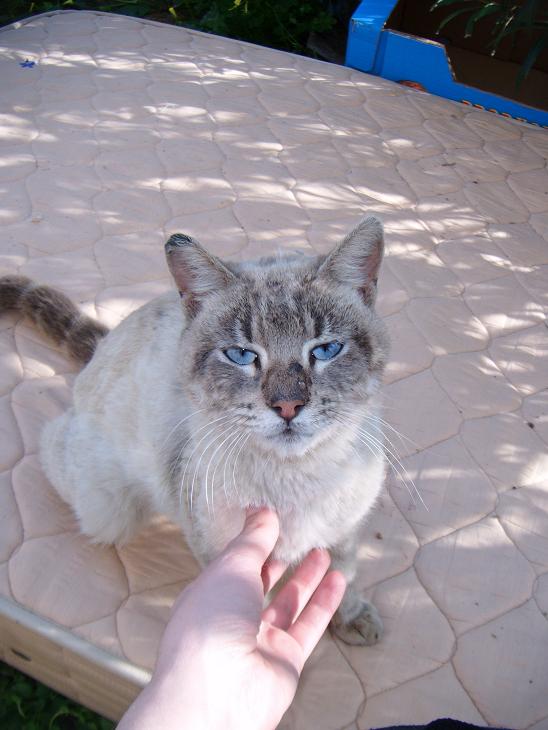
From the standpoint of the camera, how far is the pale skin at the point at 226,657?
55.4 inches

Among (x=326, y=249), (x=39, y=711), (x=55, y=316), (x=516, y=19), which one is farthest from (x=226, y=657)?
(x=516, y=19)

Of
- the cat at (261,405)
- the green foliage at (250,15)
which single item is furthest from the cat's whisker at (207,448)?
the green foliage at (250,15)

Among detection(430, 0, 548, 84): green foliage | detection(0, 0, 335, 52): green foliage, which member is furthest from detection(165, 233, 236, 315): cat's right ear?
detection(0, 0, 335, 52): green foliage

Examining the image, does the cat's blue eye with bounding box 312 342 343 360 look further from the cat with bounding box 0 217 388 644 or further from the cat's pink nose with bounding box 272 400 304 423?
the cat's pink nose with bounding box 272 400 304 423

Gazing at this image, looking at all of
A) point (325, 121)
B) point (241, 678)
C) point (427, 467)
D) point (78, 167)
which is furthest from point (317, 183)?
point (241, 678)

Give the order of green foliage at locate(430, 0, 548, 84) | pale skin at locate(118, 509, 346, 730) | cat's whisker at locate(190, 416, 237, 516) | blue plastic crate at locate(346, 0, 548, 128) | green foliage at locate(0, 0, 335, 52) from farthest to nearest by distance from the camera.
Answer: green foliage at locate(0, 0, 335, 52) < blue plastic crate at locate(346, 0, 548, 128) < green foliage at locate(430, 0, 548, 84) < cat's whisker at locate(190, 416, 237, 516) < pale skin at locate(118, 509, 346, 730)

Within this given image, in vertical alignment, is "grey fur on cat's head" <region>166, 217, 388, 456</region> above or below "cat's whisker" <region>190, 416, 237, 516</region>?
above

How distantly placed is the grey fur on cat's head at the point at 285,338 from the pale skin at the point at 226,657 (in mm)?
338

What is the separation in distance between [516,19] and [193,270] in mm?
4185

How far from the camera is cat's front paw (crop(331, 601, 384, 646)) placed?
2105 millimetres

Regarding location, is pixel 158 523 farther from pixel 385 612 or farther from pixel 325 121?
pixel 325 121

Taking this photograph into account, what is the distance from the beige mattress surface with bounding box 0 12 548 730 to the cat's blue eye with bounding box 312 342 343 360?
0.96 m

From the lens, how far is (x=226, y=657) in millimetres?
1477

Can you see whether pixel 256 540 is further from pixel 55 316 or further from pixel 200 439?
pixel 55 316
